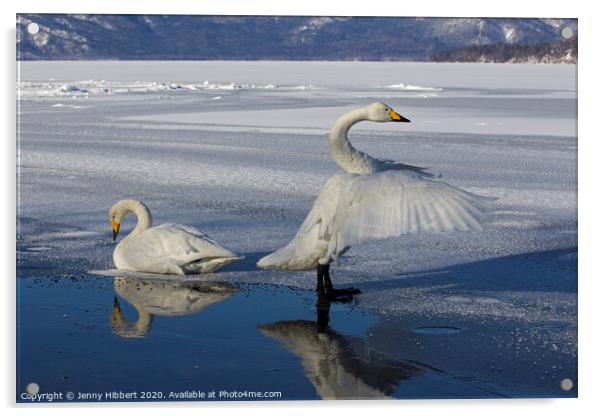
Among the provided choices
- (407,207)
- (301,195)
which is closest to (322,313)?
(407,207)

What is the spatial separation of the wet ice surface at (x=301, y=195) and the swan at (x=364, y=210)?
312 millimetres

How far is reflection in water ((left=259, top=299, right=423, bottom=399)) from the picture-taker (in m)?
6.85

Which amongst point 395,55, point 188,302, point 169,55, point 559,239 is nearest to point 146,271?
point 188,302

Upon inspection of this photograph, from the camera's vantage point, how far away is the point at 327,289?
7.97 m

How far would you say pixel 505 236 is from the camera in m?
8.95

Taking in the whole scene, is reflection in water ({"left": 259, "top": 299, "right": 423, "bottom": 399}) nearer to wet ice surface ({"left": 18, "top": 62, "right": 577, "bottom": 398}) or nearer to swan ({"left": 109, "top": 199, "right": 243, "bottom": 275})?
wet ice surface ({"left": 18, "top": 62, "right": 577, "bottom": 398})

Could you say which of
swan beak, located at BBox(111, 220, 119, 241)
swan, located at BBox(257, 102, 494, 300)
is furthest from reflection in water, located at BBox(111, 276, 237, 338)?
swan beak, located at BBox(111, 220, 119, 241)

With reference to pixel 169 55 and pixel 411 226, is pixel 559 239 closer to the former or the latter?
pixel 411 226

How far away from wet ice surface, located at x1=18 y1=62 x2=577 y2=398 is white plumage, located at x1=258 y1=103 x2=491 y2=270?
35 cm

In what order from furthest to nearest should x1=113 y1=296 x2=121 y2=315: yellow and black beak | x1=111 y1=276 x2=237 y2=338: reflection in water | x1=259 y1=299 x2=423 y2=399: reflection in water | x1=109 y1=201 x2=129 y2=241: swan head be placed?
x1=109 y1=201 x2=129 y2=241: swan head, x1=113 y1=296 x2=121 y2=315: yellow and black beak, x1=111 y1=276 x2=237 y2=338: reflection in water, x1=259 y1=299 x2=423 y2=399: reflection in water

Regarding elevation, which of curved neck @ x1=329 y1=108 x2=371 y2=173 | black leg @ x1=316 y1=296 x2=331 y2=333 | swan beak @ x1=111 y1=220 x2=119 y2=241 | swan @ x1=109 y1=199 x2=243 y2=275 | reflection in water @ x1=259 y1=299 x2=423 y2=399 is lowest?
reflection in water @ x1=259 y1=299 x2=423 y2=399

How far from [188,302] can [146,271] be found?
0.62m

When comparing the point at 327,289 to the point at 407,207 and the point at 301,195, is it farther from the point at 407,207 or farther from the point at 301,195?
the point at 301,195

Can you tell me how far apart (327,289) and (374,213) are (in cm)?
80
